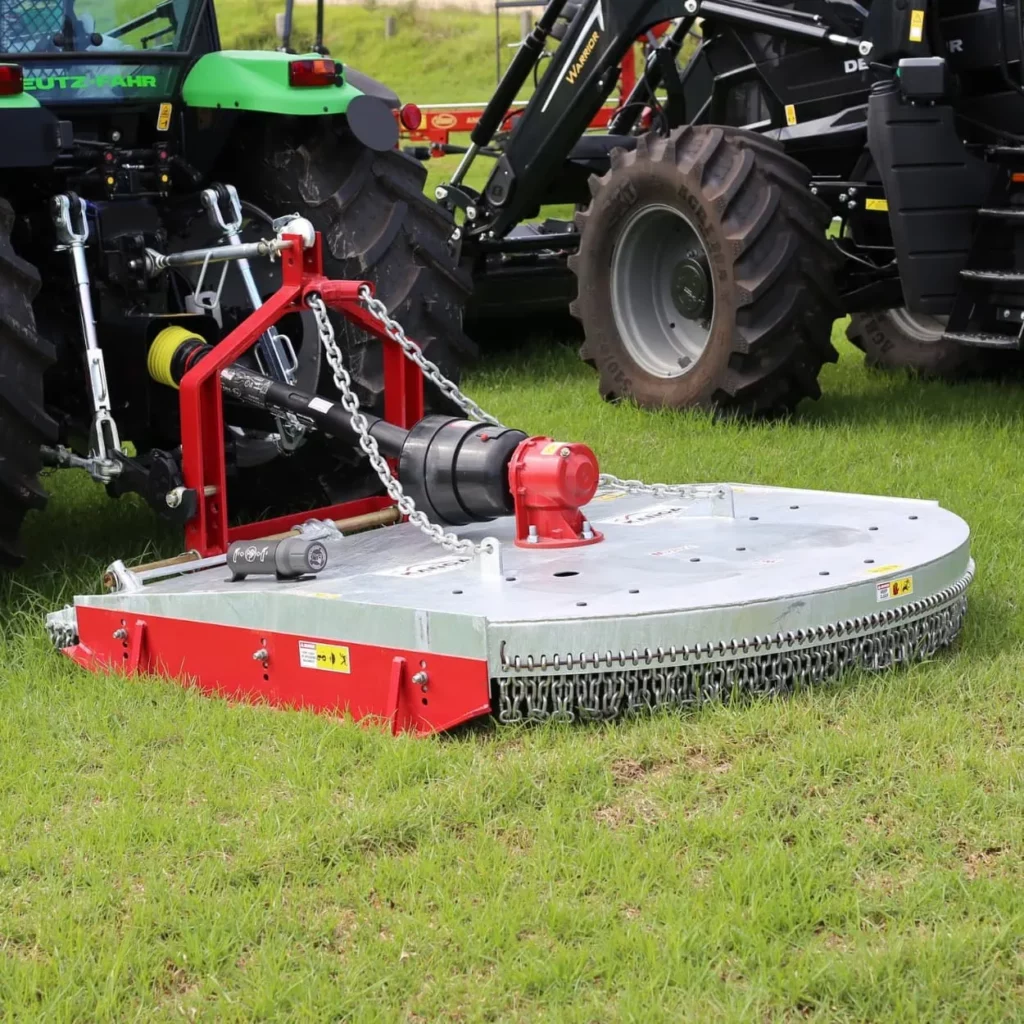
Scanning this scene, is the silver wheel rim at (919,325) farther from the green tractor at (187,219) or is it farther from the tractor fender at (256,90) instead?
the tractor fender at (256,90)

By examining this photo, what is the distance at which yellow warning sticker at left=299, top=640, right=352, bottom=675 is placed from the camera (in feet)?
11.5

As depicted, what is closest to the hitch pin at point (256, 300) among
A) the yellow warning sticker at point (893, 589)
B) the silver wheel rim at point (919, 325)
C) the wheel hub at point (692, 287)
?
the yellow warning sticker at point (893, 589)

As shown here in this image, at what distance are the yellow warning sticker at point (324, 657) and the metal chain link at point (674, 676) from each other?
317 mm

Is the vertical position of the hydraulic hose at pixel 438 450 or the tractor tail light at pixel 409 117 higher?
the tractor tail light at pixel 409 117

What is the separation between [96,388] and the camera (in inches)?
173

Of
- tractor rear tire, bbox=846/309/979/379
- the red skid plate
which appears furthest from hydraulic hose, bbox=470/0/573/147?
the red skid plate

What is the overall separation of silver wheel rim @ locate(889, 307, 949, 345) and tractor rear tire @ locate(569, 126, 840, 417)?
1.14 metres

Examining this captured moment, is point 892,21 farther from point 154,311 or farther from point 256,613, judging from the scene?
point 256,613

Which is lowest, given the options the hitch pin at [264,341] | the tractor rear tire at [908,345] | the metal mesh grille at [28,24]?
the tractor rear tire at [908,345]

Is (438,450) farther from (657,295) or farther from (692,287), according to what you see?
(657,295)

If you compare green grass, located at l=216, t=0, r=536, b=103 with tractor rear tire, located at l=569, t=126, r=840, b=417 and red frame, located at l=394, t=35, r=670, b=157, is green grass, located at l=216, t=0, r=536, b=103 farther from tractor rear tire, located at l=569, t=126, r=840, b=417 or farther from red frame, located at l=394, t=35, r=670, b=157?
tractor rear tire, located at l=569, t=126, r=840, b=417

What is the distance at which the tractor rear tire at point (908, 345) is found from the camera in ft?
25.1

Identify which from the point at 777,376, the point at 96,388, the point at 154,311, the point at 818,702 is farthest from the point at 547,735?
the point at 777,376

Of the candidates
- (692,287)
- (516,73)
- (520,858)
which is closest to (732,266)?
(692,287)
